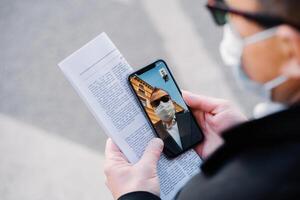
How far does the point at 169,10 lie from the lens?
1.91 meters

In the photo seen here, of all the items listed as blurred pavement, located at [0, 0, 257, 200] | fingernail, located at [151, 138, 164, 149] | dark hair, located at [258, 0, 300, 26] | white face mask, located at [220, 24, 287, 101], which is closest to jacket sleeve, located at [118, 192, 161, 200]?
fingernail, located at [151, 138, 164, 149]

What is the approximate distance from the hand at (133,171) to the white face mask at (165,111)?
0.19 ft

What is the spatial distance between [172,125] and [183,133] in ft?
0.10

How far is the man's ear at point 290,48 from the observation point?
550mm

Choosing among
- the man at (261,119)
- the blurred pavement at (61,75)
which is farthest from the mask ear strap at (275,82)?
the blurred pavement at (61,75)

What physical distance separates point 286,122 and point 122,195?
1.17ft

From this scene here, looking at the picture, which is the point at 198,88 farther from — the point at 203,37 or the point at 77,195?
the point at 77,195

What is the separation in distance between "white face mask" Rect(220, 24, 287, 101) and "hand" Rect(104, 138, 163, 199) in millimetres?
253

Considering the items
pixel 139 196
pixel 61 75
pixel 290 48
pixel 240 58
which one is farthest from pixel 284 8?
pixel 61 75

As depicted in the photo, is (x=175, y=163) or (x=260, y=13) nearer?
(x=260, y=13)

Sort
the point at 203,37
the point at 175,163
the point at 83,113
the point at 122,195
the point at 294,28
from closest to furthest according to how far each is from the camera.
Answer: the point at 294,28 → the point at 122,195 → the point at 175,163 → the point at 83,113 → the point at 203,37

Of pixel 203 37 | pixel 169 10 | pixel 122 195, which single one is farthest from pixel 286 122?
pixel 169 10

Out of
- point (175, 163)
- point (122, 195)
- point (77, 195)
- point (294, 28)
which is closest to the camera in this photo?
point (294, 28)

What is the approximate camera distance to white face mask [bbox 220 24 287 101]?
2.00 feet
